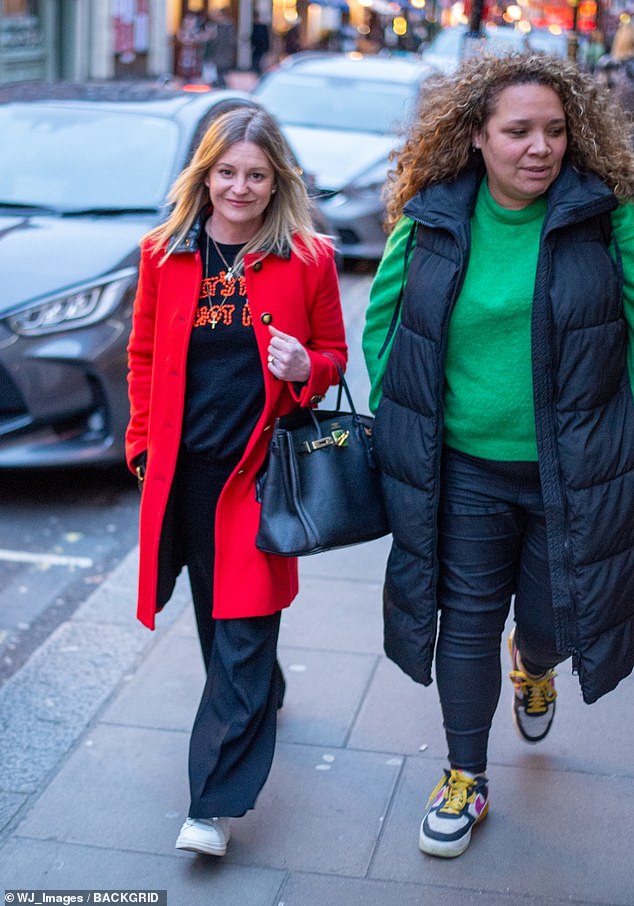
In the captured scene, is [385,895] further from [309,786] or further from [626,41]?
[626,41]

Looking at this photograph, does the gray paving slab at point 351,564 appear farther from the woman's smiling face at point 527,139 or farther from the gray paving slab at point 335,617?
the woman's smiling face at point 527,139

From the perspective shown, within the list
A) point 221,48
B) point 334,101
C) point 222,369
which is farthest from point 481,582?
point 221,48

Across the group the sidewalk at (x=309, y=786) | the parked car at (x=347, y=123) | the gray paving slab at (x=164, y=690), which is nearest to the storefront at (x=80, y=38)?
the parked car at (x=347, y=123)

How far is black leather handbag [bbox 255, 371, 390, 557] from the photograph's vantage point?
10.4ft

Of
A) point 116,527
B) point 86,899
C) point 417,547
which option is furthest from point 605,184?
point 116,527

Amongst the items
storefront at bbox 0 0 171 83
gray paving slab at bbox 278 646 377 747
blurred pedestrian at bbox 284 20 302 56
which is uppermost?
gray paving slab at bbox 278 646 377 747

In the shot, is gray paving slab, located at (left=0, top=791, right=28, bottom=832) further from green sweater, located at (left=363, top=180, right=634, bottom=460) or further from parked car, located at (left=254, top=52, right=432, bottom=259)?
parked car, located at (left=254, top=52, right=432, bottom=259)

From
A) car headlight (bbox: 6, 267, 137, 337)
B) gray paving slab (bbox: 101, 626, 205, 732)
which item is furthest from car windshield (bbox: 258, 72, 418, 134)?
gray paving slab (bbox: 101, 626, 205, 732)

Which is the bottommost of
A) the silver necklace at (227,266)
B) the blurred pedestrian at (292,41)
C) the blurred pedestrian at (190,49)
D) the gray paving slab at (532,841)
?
the blurred pedestrian at (292,41)

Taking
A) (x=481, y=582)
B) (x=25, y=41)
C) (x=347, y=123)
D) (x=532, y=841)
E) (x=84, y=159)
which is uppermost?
(x=481, y=582)

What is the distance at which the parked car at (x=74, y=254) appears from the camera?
19.4 feet

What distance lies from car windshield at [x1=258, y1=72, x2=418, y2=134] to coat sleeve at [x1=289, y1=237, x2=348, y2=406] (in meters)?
9.19

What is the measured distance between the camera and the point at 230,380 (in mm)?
3254

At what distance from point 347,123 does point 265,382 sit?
9607 mm
